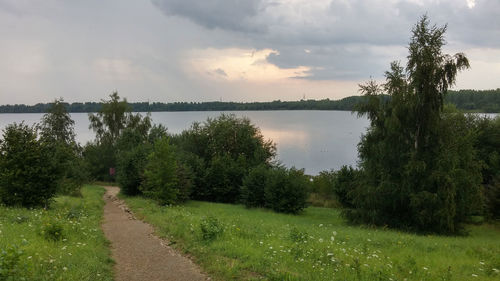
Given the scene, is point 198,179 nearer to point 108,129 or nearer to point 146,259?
point 146,259

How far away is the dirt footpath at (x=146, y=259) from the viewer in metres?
9.26

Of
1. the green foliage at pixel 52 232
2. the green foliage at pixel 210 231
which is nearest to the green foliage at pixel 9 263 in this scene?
the green foliage at pixel 52 232

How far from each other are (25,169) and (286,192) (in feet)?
70.3

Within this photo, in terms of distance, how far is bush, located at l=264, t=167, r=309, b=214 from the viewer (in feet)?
109

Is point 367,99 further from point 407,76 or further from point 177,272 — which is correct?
point 177,272

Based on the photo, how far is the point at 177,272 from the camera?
9.47 meters

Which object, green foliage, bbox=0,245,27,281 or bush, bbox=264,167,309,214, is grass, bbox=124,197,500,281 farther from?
bush, bbox=264,167,309,214

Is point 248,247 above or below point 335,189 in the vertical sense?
above

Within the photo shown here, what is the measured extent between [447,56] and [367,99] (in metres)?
5.98

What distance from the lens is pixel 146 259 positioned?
10.8 metres

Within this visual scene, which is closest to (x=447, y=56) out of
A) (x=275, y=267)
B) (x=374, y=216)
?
(x=374, y=216)

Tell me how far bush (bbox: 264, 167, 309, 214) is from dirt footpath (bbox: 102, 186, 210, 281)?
18977mm

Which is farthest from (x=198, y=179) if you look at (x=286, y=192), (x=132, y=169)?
(x=286, y=192)

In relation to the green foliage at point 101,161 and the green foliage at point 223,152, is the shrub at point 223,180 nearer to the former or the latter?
the green foliage at point 223,152
